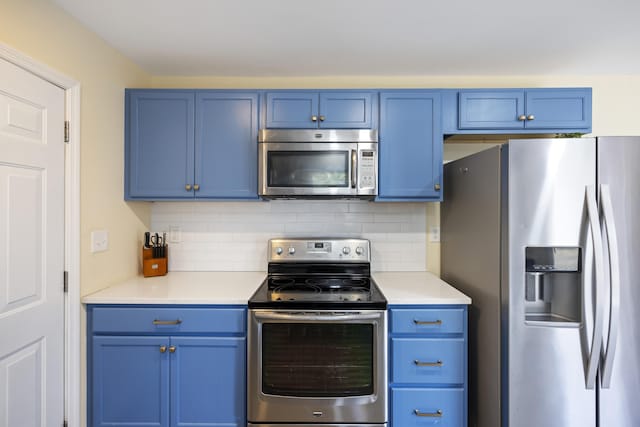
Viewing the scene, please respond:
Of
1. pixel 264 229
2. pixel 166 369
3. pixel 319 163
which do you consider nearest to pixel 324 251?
pixel 264 229

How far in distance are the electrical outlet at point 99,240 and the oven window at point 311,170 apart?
101cm

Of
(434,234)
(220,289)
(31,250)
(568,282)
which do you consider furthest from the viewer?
(434,234)

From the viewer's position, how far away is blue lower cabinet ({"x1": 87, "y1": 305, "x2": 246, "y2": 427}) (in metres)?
1.77

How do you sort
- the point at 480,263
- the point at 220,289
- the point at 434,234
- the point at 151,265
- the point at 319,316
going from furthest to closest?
the point at 434,234
the point at 151,265
the point at 220,289
the point at 480,263
the point at 319,316

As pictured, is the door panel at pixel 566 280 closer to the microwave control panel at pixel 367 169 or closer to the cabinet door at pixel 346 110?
the microwave control panel at pixel 367 169

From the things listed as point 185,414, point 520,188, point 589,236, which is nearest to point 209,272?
point 185,414

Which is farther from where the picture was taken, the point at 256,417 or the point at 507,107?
the point at 507,107

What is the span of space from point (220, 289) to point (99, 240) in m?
0.74

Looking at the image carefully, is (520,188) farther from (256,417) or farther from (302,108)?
(256,417)

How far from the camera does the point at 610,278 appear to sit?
4.90ft

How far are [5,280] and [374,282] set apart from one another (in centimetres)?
186

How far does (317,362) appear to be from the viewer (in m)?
1.75

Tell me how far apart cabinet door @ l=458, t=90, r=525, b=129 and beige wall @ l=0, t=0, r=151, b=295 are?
2.21m

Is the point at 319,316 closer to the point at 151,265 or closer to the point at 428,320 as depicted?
the point at 428,320
